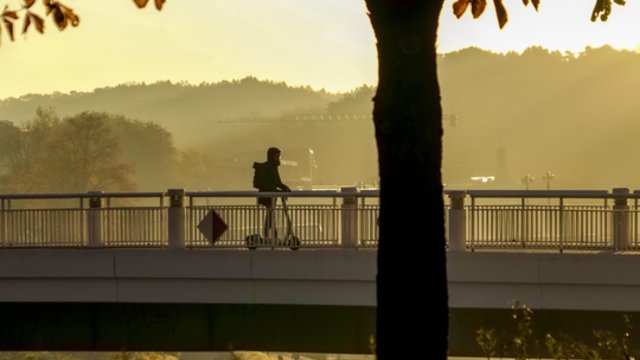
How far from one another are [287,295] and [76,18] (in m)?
9.90

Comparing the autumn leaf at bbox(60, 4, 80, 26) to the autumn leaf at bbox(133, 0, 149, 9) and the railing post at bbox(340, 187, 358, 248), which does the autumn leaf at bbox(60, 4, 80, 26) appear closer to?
the autumn leaf at bbox(133, 0, 149, 9)

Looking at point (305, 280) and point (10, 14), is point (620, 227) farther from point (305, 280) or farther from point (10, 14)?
point (10, 14)

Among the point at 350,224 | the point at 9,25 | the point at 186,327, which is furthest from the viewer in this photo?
the point at 350,224

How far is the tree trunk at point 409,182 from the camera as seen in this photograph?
880cm

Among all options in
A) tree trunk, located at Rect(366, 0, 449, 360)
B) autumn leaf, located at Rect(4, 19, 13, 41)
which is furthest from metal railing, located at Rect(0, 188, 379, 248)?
tree trunk, located at Rect(366, 0, 449, 360)

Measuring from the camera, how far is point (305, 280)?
1923cm

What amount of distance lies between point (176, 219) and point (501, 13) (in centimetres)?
1230

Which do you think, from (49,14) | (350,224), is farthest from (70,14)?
(350,224)

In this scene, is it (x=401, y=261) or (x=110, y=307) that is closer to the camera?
(x=401, y=261)

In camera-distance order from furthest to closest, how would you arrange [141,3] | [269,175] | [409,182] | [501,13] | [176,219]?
[269,175] → [176,219] → [141,3] → [501,13] → [409,182]

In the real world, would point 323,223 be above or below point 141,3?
below


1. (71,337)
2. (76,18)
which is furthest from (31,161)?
(76,18)

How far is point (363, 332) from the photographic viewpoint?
19.5 m

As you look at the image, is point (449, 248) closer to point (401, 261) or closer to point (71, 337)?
point (71, 337)
